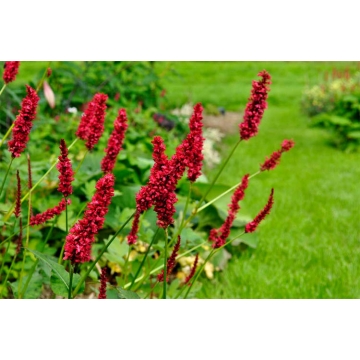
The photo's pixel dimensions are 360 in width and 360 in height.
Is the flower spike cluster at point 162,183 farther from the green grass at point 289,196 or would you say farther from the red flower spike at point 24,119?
the green grass at point 289,196

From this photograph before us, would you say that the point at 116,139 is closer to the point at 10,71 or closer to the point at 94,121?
the point at 94,121

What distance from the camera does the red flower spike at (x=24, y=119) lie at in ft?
4.11

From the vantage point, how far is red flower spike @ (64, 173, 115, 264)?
1027 mm

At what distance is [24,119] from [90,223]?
36 cm

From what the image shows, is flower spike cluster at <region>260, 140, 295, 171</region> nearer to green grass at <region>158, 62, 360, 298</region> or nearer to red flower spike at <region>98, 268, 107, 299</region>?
red flower spike at <region>98, 268, 107, 299</region>

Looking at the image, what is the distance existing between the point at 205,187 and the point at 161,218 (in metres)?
1.78

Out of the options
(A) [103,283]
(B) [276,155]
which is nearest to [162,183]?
(A) [103,283]

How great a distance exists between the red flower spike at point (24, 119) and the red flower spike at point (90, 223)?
0.31 meters

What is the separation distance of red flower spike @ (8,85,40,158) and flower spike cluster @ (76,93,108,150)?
0.44ft

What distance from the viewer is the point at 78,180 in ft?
8.23

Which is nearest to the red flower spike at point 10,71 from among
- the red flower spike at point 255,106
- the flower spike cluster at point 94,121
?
the flower spike cluster at point 94,121

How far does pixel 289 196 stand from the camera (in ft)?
13.0

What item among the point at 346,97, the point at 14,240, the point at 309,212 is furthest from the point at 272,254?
the point at 346,97
